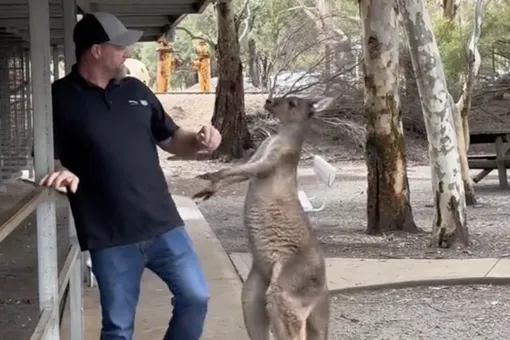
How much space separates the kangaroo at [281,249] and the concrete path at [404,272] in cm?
312

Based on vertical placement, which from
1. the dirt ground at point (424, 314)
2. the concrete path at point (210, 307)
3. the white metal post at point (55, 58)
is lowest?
the dirt ground at point (424, 314)

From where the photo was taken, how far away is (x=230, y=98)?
939 inches

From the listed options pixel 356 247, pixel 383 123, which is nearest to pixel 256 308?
pixel 356 247

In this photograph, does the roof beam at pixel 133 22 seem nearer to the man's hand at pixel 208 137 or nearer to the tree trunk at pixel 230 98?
the man's hand at pixel 208 137

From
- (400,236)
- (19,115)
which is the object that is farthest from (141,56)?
(400,236)

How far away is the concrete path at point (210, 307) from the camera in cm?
681

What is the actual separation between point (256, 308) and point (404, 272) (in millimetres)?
4024

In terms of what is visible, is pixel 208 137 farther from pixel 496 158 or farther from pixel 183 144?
pixel 496 158

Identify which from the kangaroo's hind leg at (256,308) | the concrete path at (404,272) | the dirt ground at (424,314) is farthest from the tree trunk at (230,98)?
the kangaroo's hind leg at (256,308)

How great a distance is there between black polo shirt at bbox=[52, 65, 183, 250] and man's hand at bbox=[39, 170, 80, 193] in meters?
0.35

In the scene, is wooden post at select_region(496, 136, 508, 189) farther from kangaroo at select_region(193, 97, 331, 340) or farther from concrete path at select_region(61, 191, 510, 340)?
kangaroo at select_region(193, 97, 331, 340)

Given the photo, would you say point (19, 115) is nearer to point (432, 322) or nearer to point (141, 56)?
point (432, 322)

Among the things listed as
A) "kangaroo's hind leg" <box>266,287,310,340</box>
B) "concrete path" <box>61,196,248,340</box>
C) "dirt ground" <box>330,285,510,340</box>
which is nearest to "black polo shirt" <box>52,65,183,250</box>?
"kangaroo's hind leg" <box>266,287,310,340</box>

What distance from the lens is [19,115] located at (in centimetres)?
1539
